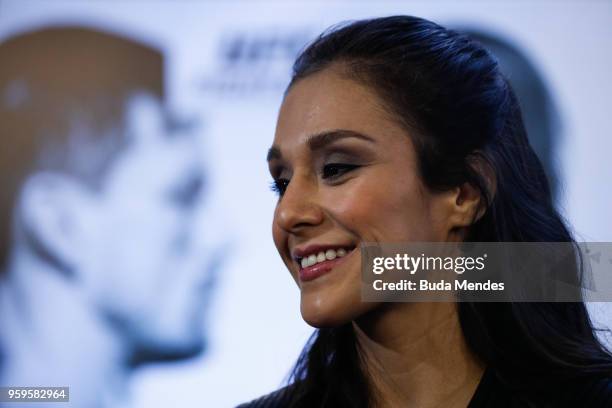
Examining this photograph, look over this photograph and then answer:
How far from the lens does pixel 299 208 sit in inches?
39.6

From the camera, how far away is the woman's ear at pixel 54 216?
5.70ft

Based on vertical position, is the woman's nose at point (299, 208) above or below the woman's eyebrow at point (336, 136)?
below

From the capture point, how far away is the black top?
984 millimetres

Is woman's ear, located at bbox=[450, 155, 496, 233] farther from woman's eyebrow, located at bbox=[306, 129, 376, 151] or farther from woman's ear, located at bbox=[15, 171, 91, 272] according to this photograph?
woman's ear, located at bbox=[15, 171, 91, 272]

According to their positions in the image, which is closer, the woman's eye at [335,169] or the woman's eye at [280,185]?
the woman's eye at [335,169]

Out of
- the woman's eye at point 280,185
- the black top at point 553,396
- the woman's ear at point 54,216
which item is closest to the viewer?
the black top at point 553,396

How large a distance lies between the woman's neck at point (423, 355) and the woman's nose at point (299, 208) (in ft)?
0.53

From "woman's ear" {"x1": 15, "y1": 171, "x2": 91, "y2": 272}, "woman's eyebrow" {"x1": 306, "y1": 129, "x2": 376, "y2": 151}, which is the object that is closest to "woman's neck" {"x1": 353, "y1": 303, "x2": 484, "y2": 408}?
"woman's eyebrow" {"x1": 306, "y1": 129, "x2": 376, "y2": 151}

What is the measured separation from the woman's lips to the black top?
10.1 inches

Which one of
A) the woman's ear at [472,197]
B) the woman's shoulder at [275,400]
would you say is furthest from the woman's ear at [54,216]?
the woman's ear at [472,197]

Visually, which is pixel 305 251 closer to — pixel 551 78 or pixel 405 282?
pixel 405 282

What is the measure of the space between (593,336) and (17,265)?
1269 millimetres

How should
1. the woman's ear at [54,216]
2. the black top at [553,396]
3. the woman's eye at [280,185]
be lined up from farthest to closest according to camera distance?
the woman's ear at [54,216], the woman's eye at [280,185], the black top at [553,396]

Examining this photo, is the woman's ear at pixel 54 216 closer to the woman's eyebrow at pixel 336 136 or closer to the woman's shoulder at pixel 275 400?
the woman's shoulder at pixel 275 400
